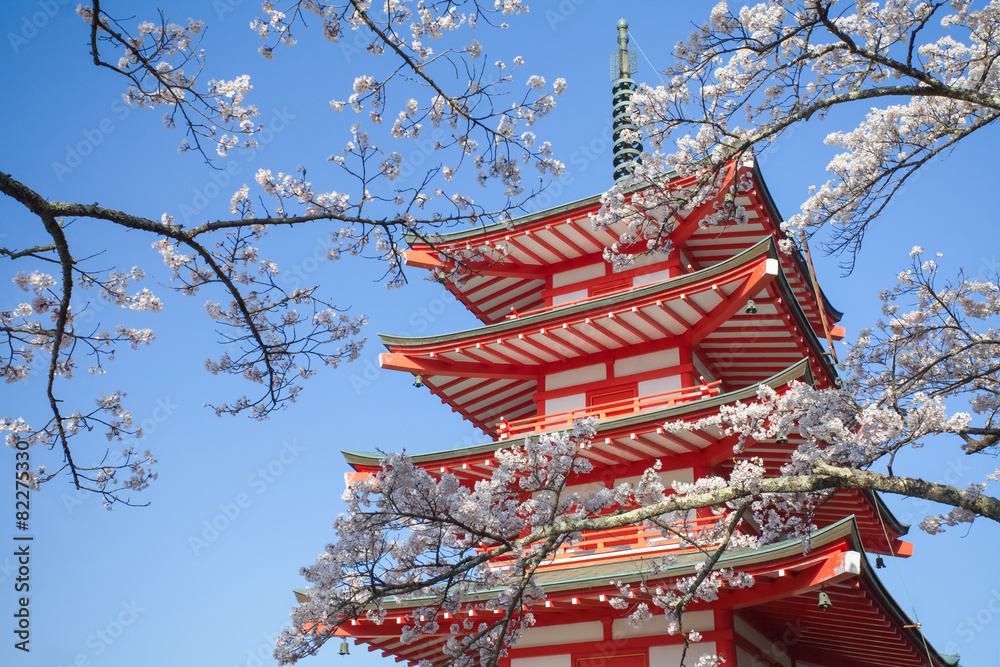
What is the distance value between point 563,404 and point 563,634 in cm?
381

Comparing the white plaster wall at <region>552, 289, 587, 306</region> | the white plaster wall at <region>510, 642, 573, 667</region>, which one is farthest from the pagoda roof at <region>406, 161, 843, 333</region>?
the white plaster wall at <region>510, 642, 573, 667</region>

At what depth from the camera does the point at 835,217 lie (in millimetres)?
6730

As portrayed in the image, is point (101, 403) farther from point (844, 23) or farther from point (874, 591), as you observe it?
point (874, 591)

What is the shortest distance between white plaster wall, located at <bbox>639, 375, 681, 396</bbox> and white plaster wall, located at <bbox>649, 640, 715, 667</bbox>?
146 inches

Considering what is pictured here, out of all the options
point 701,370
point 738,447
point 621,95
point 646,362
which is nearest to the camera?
point 738,447

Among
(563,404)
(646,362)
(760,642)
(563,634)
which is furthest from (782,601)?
(563,404)

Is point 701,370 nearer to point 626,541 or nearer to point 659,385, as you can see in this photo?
point 659,385

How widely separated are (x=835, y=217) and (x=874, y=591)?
211 inches

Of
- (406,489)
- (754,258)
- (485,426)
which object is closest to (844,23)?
(754,258)

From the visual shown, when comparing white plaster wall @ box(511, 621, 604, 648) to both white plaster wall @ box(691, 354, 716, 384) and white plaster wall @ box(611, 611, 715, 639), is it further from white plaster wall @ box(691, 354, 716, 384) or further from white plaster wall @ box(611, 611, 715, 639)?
white plaster wall @ box(691, 354, 716, 384)

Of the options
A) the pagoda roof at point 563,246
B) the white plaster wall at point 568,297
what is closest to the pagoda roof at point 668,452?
the pagoda roof at point 563,246

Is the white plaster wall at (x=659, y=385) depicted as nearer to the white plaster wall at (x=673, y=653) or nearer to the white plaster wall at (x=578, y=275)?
the white plaster wall at (x=578, y=275)

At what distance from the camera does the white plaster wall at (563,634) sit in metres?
11.1

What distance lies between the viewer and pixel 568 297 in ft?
47.5
